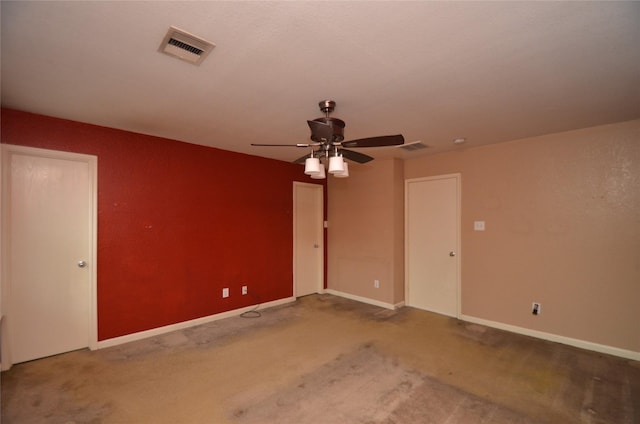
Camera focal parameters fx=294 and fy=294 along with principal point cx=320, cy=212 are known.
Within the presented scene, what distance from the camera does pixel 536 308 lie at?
3.60m

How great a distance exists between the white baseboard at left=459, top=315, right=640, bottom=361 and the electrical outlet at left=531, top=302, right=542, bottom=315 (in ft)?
0.74

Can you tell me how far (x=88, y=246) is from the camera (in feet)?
10.6

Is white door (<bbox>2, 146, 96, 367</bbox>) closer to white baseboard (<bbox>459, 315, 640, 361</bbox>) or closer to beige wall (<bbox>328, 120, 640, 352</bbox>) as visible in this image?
beige wall (<bbox>328, 120, 640, 352</bbox>)

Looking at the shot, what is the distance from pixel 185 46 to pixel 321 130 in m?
1.00

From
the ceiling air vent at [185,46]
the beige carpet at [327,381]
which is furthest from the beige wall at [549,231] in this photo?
the ceiling air vent at [185,46]

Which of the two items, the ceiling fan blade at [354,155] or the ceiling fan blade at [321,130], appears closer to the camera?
the ceiling fan blade at [321,130]

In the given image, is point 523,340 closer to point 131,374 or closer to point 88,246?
point 131,374

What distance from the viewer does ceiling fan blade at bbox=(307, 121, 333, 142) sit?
6.89 ft

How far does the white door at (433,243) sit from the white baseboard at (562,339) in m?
0.41

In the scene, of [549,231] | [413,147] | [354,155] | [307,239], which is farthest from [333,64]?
[307,239]

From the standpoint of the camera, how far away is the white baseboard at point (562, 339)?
3.05 meters

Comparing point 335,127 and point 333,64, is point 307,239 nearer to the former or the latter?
point 335,127

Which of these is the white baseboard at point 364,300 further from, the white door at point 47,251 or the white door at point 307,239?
the white door at point 47,251

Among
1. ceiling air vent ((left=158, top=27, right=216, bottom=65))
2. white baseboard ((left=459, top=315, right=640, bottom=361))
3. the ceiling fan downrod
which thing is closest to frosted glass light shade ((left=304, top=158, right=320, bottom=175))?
the ceiling fan downrod
